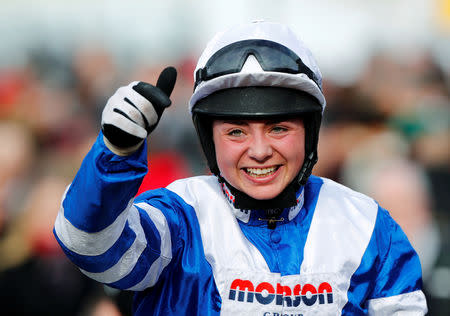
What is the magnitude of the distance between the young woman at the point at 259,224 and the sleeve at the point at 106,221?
0.03 feet

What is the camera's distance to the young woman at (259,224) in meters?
2.03

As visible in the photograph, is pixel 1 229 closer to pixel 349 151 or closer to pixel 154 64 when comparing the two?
pixel 154 64

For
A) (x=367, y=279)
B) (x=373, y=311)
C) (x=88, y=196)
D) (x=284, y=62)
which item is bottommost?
(x=373, y=311)

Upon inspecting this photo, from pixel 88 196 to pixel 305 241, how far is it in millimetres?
886

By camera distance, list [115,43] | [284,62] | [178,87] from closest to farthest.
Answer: [284,62], [178,87], [115,43]

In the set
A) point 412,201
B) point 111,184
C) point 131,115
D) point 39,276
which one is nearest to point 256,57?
point 131,115

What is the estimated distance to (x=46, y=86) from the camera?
5.16 m

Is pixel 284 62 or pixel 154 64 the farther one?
pixel 154 64

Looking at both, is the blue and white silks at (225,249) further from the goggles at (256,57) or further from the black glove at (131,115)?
the goggles at (256,57)

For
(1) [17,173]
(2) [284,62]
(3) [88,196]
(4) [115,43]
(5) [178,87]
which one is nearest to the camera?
(3) [88,196]

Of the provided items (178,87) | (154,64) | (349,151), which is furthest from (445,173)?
(154,64)

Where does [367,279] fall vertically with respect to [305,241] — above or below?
below

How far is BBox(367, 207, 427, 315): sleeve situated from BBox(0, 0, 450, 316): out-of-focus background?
1686mm

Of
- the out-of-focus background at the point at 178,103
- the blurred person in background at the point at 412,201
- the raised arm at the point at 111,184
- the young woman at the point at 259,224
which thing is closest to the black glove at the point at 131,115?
the raised arm at the point at 111,184
